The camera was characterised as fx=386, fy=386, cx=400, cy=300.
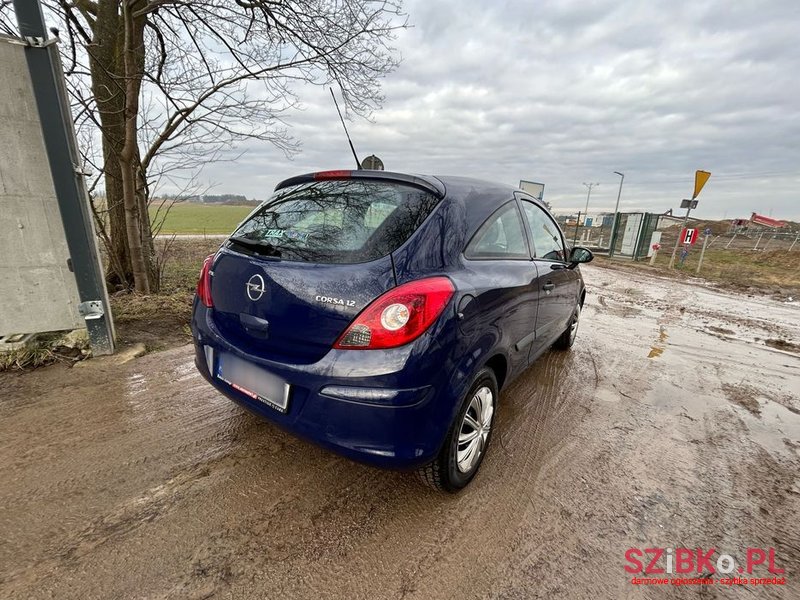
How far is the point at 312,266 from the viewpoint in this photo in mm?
1841

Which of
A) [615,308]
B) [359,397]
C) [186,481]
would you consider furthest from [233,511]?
[615,308]

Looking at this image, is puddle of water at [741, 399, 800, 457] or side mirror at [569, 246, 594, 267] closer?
puddle of water at [741, 399, 800, 457]

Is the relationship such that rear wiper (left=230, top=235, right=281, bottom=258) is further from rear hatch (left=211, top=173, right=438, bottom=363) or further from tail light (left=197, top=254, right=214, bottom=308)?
tail light (left=197, top=254, right=214, bottom=308)

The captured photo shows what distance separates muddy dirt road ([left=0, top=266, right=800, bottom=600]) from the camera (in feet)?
5.32

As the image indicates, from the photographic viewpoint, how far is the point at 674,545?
1.90 meters

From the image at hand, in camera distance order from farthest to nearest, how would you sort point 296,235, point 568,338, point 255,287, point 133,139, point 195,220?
point 195,220 → point 133,139 → point 568,338 → point 296,235 → point 255,287

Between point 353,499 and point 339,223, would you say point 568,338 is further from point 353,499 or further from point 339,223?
point 339,223

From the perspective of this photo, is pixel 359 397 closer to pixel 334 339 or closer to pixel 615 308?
pixel 334 339

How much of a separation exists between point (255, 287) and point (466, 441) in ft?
4.56

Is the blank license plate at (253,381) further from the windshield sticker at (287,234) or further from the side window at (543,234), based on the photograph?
the side window at (543,234)

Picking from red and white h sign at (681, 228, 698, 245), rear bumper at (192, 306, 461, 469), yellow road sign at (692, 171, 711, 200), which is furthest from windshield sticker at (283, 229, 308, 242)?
red and white h sign at (681, 228, 698, 245)

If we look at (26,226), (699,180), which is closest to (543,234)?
(26,226)

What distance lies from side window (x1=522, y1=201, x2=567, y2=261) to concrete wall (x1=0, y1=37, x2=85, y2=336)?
3932 mm

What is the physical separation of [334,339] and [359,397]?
0.28 meters
